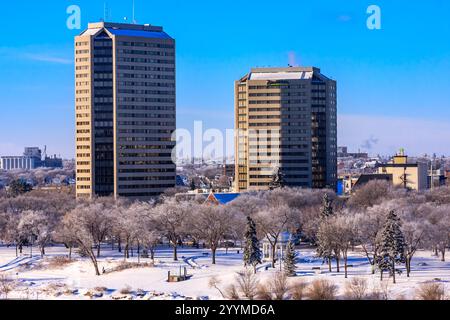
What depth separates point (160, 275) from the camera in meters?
13.5

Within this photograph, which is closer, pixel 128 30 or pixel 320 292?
pixel 320 292

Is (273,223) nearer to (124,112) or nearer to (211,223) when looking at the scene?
(211,223)

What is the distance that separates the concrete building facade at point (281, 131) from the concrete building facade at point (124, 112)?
355 centimetres

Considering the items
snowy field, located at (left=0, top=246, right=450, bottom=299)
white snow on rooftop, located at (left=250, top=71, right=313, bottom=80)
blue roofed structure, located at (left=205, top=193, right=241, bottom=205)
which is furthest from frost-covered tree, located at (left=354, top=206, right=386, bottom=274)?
white snow on rooftop, located at (left=250, top=71, right=313, bottom=80)

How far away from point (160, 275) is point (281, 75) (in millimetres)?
23192

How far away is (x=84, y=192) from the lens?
33.0 m

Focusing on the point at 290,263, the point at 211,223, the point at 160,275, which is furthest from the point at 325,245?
the point at 160,275

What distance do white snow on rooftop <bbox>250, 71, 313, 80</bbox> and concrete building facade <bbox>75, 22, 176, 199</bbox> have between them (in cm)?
439

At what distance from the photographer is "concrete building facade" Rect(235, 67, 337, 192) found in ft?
110

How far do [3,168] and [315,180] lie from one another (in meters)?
16.4

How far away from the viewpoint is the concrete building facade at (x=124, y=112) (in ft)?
107

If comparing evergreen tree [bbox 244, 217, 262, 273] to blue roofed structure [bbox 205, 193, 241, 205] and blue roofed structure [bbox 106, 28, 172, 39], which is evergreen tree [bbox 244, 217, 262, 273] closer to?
blue roofed structure [bbox 205, 193, 241, 205]

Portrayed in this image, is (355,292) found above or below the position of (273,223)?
below
